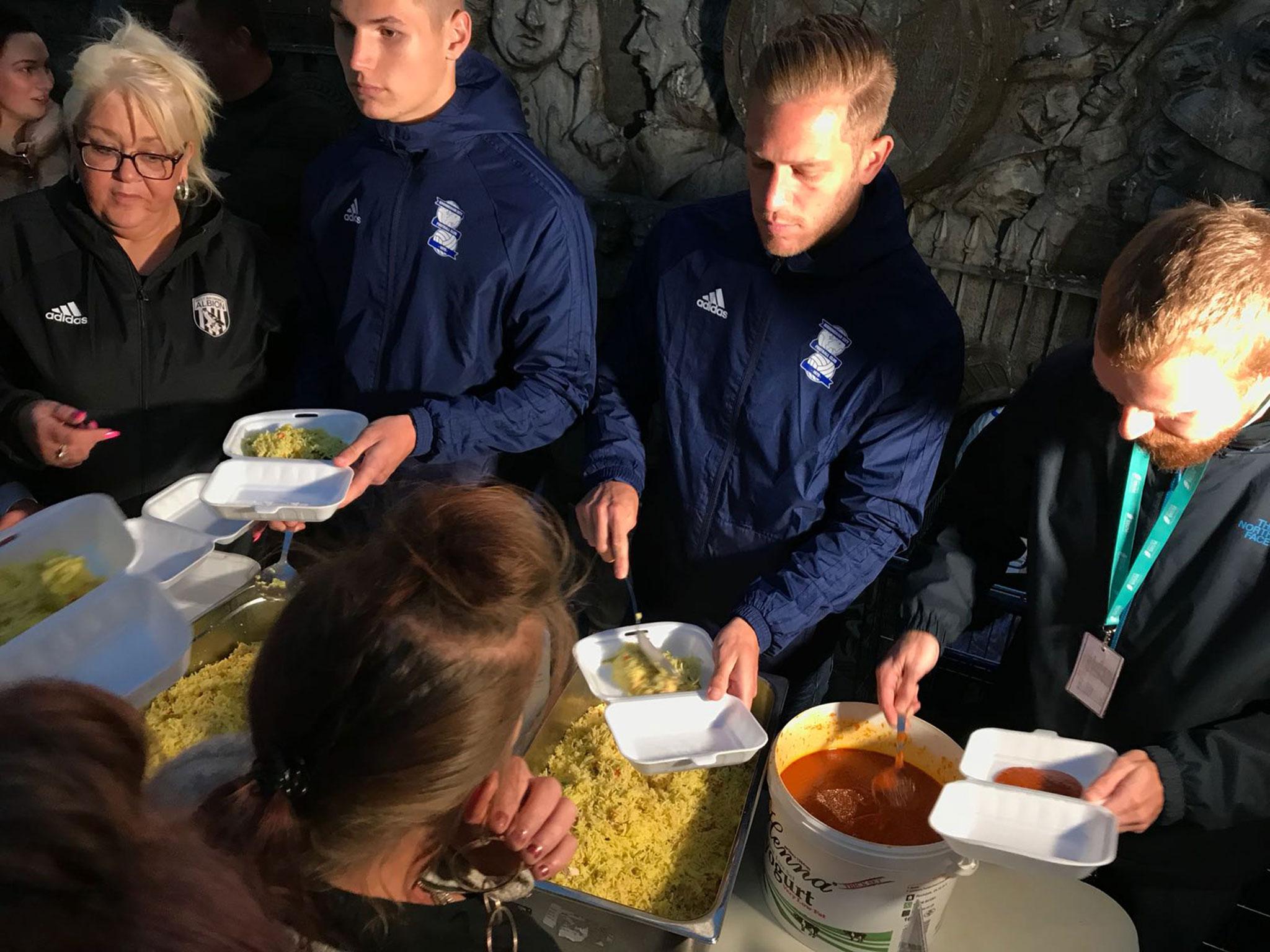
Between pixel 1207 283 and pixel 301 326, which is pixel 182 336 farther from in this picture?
pixel 1207 283

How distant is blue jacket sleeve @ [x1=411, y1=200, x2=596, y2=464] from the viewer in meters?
2.32

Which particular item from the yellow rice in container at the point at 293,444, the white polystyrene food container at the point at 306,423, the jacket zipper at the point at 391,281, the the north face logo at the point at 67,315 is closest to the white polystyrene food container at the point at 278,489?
the yellow rice in container at the point at 293,444

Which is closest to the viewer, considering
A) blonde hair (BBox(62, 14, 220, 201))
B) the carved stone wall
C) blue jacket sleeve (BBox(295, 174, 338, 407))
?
blonde hair (BBox(62, 14, 220, 201))

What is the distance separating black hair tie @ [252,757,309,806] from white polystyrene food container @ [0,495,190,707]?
712 millimetres

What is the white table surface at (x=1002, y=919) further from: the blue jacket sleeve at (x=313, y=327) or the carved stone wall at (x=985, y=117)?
the carved stone wall at (x=985, y=117)

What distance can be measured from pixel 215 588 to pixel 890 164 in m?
2.71

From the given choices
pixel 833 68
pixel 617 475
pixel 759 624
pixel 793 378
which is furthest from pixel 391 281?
pixel 759 624

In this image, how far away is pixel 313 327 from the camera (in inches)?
104

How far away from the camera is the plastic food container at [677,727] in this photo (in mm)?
1510

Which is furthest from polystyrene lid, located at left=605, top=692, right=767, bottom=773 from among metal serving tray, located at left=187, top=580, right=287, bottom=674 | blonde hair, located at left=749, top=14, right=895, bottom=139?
blonde hair, located at left=749, top=14, right=895, bottom=139

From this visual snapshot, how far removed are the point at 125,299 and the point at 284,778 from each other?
191cm

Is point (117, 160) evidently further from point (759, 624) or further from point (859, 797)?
point (859, 797)

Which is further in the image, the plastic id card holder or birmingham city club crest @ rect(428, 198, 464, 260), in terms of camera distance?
birmingham city club crest @ rect(428, 198, 464, 260)

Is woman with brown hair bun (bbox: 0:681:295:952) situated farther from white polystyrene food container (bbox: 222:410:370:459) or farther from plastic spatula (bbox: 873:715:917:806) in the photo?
white polystyrene food container (bbox: 222:410:370:459)
